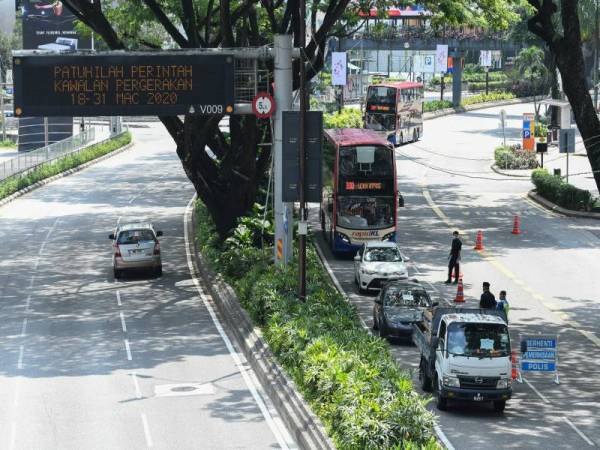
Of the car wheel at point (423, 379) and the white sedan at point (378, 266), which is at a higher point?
the white sedan at point (378, 266)

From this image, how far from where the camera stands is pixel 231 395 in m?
27.0

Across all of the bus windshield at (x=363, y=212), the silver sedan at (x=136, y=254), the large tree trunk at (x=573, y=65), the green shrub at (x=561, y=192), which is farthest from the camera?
the green shrub at (x=561, y=192)

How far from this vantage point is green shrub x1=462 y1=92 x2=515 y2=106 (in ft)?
407

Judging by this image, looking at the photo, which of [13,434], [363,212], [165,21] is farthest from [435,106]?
[13,434]

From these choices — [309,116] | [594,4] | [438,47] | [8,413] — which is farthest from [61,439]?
[438,47]

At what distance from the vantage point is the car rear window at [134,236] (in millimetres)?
43250

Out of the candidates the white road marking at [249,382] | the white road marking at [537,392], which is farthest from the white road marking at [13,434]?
the white road marking at [537,392]

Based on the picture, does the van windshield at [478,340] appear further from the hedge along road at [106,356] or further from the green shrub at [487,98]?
the green shrub at [487,98]

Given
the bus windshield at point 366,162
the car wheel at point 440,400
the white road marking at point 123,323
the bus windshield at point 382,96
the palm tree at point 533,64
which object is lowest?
the white road marking at point 123,323

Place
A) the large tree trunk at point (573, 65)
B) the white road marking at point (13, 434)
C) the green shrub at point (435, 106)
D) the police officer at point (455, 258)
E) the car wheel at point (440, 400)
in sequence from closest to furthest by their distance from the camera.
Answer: the white road marking at point (13, 434) < the car wheel at point (440, 400) < the large tree trunk at point (573, 65) < the police officer at point (455, 258) < the green shrub at point (435, 106)

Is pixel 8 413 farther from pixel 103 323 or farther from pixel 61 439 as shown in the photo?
pixel 103 323

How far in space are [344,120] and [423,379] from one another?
62.0 m

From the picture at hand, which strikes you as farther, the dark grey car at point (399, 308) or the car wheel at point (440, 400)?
the dark grey car at point (399, 308)

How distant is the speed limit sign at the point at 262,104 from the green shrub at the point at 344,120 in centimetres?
Result: 4838
